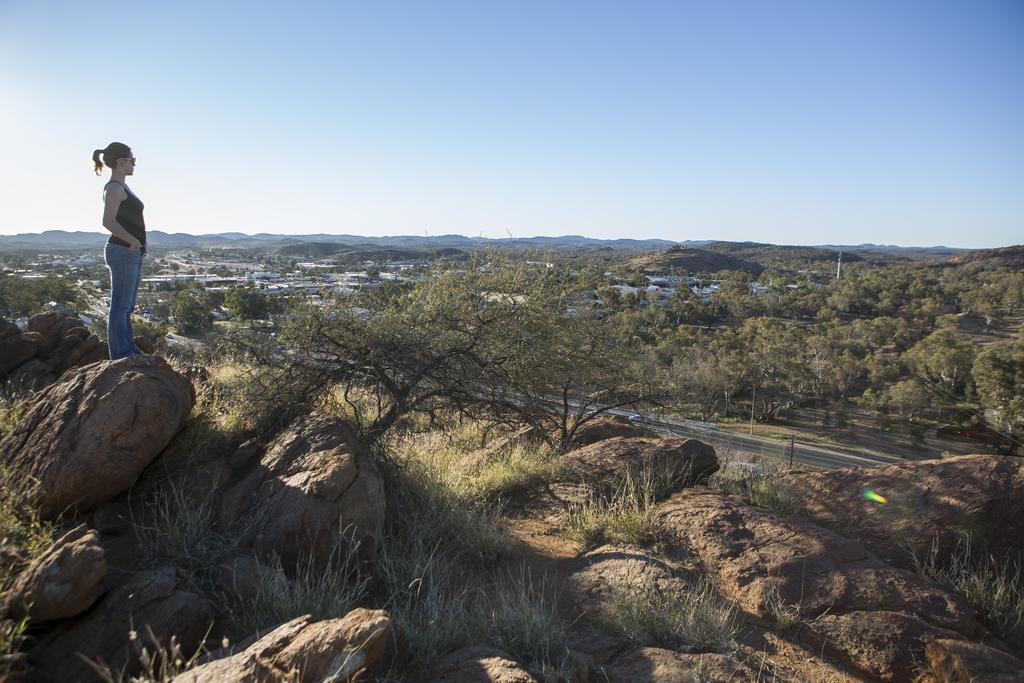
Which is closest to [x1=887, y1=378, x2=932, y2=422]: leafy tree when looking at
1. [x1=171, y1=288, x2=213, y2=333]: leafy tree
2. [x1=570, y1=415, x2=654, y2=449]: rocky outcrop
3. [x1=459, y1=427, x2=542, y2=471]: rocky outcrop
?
[x1=570, y1=415, x2=654, y2=449]: rocky outcrop

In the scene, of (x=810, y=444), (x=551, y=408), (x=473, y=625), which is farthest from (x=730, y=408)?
(x=473, y=625)

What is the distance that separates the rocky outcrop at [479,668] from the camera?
8.23 feet

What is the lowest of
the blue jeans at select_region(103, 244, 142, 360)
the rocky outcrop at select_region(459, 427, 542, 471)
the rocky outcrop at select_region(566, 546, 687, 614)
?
the rocky outcrop at select_region(459, 427, 542, 471)

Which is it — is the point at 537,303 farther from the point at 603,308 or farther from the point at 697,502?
the point at 697,502

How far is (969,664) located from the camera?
119 inches

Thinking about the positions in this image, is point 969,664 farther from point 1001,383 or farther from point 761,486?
point 1001,383

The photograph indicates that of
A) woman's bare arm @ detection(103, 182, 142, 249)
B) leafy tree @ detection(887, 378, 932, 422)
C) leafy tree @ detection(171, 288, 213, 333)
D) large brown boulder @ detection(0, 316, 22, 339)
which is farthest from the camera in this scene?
leafy tree @ detection(887, 378, 932, 422)

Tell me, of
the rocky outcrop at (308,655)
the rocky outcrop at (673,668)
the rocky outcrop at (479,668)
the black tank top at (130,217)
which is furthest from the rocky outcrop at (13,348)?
the rocky outcrop at (673,668)

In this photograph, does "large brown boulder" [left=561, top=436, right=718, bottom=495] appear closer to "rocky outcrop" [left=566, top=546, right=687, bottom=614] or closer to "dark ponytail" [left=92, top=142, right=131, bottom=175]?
"rocky outcrop" [left=566, top=546, right=687, bottom=614]

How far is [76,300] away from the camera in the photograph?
1605 centimetres

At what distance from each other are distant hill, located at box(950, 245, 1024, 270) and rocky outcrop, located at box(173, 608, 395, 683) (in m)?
92.0

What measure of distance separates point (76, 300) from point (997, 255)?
4116 inches

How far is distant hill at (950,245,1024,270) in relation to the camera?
7382 centimetres

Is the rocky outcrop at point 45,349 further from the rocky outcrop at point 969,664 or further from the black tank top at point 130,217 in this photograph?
the rocky outcrop at point 969,664
